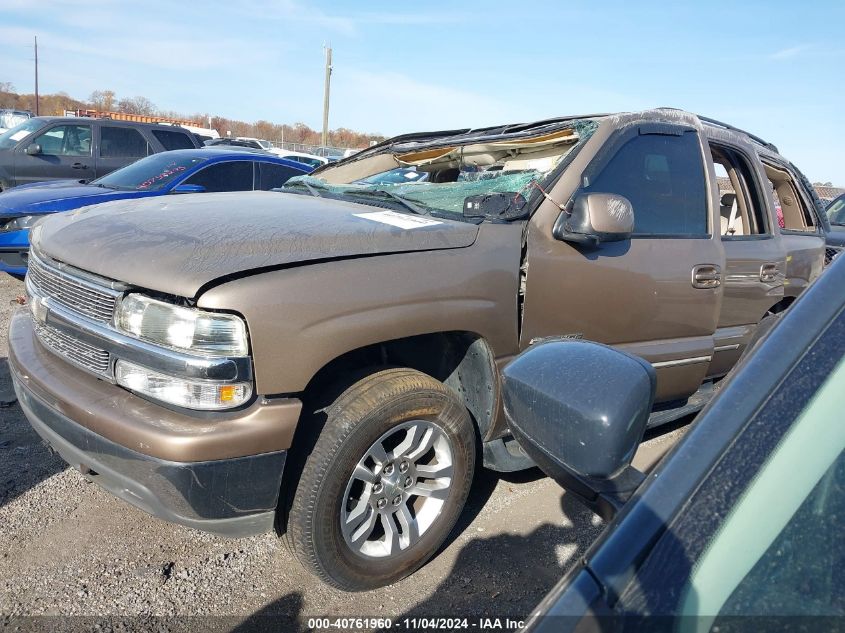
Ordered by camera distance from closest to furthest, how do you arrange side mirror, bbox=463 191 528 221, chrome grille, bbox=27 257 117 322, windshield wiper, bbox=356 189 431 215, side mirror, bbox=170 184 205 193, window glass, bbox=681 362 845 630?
window glass, bbox=681 362 845 630 → chrome grille, bbox=27 257 117 322 → side mirror, bbox=463 191 528 221 → windshield wiper, bbox=356 189 431 215 → side mirror, bbox=170 184 205 193

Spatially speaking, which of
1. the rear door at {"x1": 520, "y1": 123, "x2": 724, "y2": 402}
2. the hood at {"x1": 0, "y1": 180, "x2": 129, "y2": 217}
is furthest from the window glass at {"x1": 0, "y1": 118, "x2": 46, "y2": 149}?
the rear door at {"x1": 520, "y1": 123, "x2": 724, "y2": 402}

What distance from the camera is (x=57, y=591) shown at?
226cm

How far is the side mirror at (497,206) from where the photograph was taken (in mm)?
2605

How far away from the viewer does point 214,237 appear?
7.08 ft

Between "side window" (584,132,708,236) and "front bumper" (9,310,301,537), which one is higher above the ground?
"side window" (584,132,708,236)

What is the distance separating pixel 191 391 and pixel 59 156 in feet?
29.2

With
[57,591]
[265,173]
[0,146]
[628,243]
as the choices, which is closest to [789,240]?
[628,243]

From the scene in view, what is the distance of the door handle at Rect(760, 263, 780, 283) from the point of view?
3.71 metres

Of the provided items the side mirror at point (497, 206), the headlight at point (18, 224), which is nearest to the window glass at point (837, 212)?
the side mirror at point (497, 206)

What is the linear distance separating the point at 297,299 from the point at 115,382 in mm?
708

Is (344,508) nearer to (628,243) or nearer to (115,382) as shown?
(115,382)

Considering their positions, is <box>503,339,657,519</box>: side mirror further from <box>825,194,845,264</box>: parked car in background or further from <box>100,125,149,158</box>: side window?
<box>100,125,149,158</box>: side window

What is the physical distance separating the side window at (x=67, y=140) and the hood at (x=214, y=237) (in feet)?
25.1

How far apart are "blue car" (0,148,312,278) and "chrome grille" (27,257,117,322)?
3.46m
